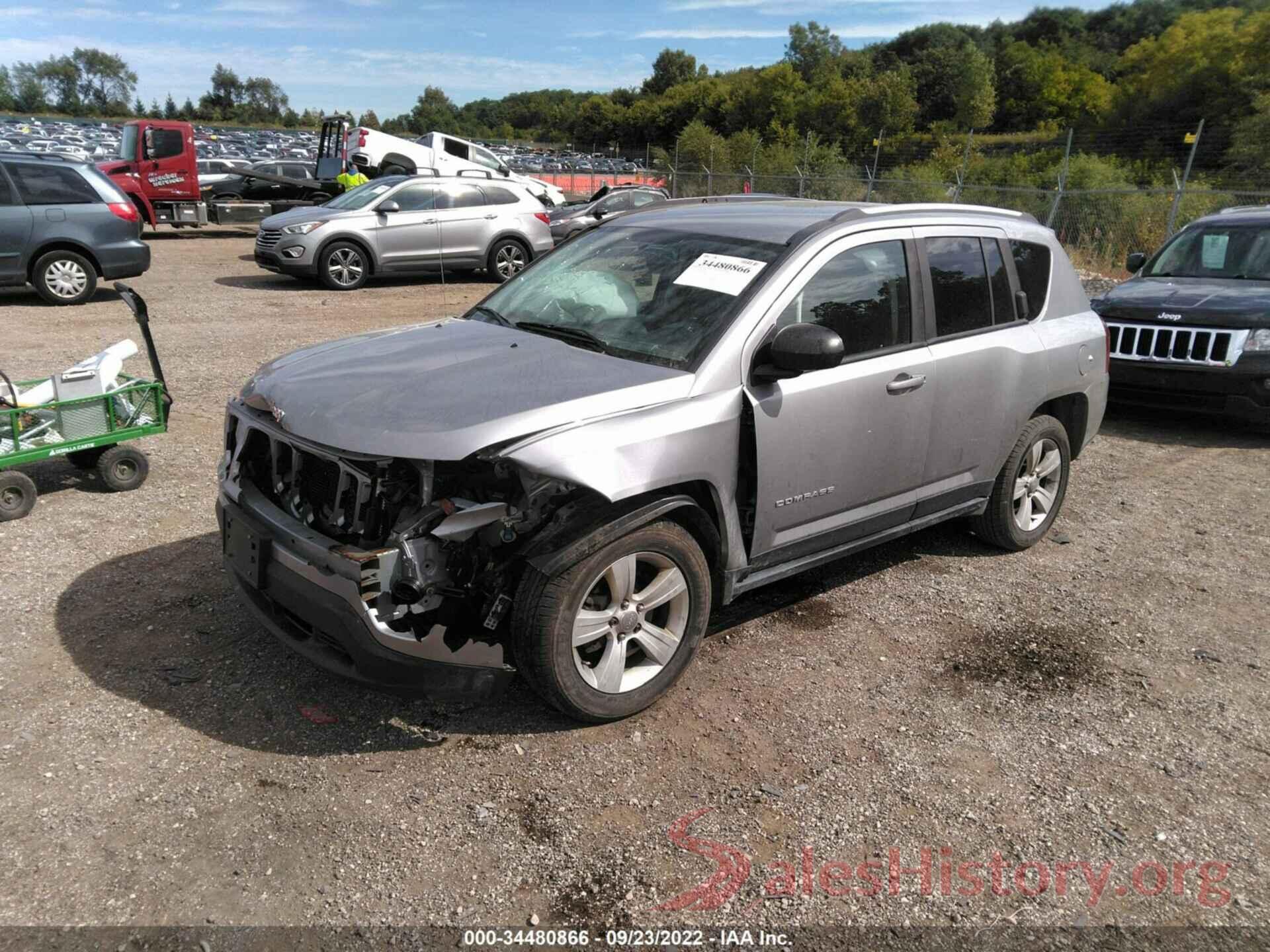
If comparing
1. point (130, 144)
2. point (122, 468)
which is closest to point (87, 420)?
point (122, 468)

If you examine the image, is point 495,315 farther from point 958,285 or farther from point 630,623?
point 958,285

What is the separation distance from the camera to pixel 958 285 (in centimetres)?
456

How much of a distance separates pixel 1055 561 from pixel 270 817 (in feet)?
13.8

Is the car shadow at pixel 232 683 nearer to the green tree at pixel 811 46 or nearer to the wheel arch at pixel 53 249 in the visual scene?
the wheel arch at pixel 53 249

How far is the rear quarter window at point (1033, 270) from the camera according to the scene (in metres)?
4.98

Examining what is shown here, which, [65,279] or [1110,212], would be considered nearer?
[65,279]

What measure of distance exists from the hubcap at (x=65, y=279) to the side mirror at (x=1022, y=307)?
11623 mm

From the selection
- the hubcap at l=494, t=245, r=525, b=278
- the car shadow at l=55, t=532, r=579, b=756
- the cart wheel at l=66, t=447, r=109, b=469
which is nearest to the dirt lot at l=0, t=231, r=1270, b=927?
the car shadow at l=55, t=532, r=579, b=756

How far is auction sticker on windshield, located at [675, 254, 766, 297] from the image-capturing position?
12.6ft

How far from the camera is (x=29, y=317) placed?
1117cm

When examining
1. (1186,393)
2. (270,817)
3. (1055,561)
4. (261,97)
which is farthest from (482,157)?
(261,97)

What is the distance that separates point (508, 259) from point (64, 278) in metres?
6.28

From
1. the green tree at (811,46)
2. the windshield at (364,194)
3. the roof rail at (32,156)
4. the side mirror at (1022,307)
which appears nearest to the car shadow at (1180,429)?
the side mirror at (1022,307)

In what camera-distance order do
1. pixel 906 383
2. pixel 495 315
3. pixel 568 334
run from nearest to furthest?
pixel 568 334 → pixel 906 383 → pixel 495 315
